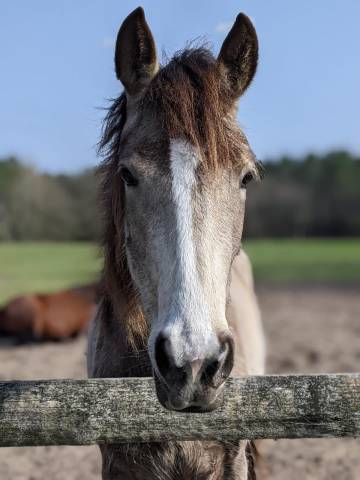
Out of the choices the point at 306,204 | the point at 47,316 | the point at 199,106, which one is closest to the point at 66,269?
the point at 47,316

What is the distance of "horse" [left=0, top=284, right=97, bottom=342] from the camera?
1083cm

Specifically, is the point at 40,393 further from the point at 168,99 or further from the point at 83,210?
the point at 83,210

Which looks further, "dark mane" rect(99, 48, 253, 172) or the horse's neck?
the horse's neck

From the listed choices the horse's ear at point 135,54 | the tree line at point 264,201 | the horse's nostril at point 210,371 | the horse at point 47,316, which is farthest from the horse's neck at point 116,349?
the tree line at point 264,201

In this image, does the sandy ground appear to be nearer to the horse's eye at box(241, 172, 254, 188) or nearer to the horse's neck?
the horse's neck

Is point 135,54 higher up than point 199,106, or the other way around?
point 135,54

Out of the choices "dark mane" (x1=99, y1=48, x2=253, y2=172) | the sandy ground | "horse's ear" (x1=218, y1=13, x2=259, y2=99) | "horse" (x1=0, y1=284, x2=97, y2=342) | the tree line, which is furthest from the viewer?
the tree line

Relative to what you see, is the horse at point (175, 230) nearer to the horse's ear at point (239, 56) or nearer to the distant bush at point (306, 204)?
the horse's ear at point (239, 56)

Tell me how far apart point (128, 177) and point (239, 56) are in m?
0.85

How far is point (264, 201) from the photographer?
52188 mm

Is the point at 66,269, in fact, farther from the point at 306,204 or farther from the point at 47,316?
the point at 306,204

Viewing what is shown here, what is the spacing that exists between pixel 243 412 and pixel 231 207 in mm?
813

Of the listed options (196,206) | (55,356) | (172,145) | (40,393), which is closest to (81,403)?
(40,393)

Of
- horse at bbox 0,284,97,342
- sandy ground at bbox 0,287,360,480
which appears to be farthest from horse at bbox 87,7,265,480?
horse at bbox 0,284,97,342
